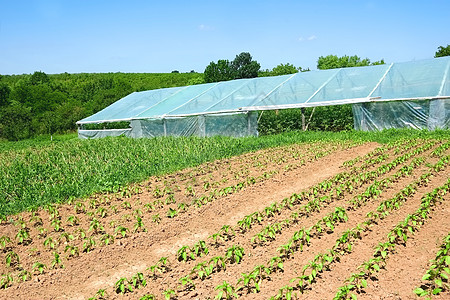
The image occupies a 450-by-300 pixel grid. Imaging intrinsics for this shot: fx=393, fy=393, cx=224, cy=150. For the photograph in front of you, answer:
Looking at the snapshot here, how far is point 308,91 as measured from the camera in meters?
19.9

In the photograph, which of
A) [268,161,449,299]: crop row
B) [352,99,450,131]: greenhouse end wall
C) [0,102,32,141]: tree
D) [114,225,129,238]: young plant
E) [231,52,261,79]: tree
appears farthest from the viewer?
[231,52,261,79]: tree

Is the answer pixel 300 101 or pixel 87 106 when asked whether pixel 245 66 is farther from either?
pixel 300 101

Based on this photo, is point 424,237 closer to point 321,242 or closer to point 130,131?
point 321,242

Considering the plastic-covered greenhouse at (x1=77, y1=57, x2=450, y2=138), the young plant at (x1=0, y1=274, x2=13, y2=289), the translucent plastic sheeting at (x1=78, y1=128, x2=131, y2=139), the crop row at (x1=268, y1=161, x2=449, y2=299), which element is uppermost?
the plastic-covered greenhouse at (x1=77, y1=57, x2=450, y2=138)

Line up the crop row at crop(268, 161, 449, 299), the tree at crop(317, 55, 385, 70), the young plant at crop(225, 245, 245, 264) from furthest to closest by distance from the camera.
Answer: the tree at crop(317, 55, 385, 70) < the young plant at crop(225, 245, 245, 264) < the crop row at crop(268, 161, 449, 299)

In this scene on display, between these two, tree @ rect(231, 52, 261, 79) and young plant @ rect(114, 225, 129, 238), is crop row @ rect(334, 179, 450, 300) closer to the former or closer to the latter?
young plant @ rect(114, 225, 129, 238)

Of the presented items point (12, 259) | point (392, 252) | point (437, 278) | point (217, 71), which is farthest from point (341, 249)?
point (217, 71)

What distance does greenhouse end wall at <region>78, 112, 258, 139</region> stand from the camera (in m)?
20.3

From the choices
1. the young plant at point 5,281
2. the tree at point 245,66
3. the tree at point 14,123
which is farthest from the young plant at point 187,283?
the tree at point 245,66

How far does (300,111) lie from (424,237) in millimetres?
15920

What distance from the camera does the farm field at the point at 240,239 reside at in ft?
13.5

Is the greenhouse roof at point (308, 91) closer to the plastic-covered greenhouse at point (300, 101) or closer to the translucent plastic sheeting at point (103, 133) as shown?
the plastic-covered greenhouse at point (300, 101)

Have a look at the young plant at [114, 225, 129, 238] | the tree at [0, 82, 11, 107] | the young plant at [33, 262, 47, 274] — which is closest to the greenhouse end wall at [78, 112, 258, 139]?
the young plant at [114, 225, 129, 238]

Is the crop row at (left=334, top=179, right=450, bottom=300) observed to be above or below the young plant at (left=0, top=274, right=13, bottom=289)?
above
